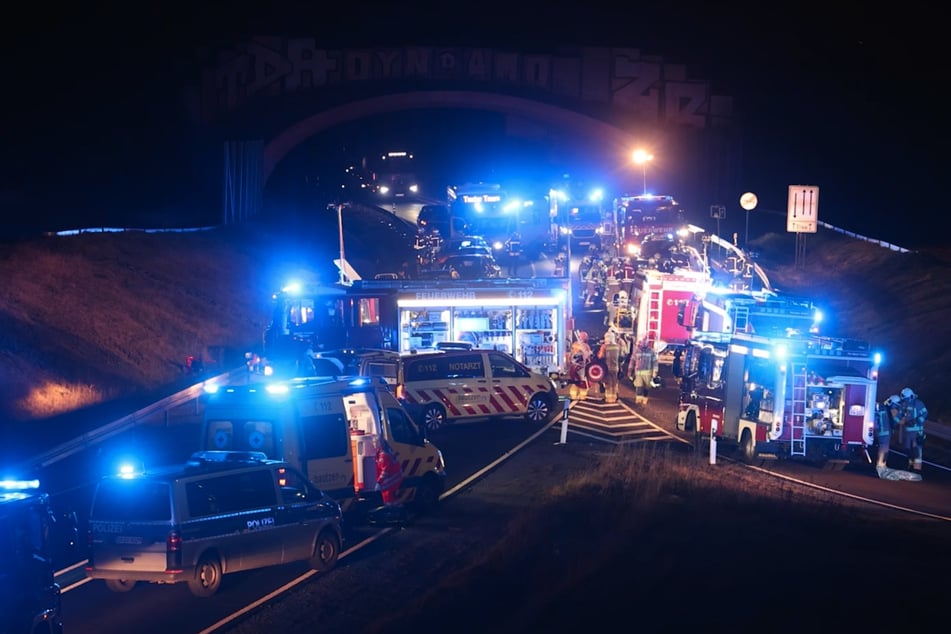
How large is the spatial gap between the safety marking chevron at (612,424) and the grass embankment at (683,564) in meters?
5.85

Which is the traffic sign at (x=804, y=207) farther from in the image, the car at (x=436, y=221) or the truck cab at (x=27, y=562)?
the truck cab at (x=27, y=562)

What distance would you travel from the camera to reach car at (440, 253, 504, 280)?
1620 inches

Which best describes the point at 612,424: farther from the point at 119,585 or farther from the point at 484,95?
the point at 484,95

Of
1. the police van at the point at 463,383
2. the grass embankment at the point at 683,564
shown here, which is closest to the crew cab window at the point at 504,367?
the police van at the point at 463,383

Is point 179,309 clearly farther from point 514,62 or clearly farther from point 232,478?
point 514,62

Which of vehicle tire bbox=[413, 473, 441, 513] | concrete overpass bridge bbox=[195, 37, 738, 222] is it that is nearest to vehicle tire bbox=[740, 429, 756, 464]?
vehicle tire bbox=[413, 473, 441, 513]

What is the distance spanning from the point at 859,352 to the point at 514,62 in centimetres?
5052

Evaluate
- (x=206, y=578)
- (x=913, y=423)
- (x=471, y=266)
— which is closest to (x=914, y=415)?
(x=913, y=423)

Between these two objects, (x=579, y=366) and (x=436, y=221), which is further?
(x=436, y=221)

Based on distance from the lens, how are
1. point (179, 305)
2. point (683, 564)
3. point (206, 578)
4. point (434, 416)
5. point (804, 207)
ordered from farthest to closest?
point (804, 207) < point (179, 305) < point (434, 416) < point (683, 564) < point (206, 578)

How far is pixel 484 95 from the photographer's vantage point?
68.0 metres

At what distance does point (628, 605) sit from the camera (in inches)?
449

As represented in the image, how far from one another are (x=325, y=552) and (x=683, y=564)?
446 cm

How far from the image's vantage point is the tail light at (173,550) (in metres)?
11.8
